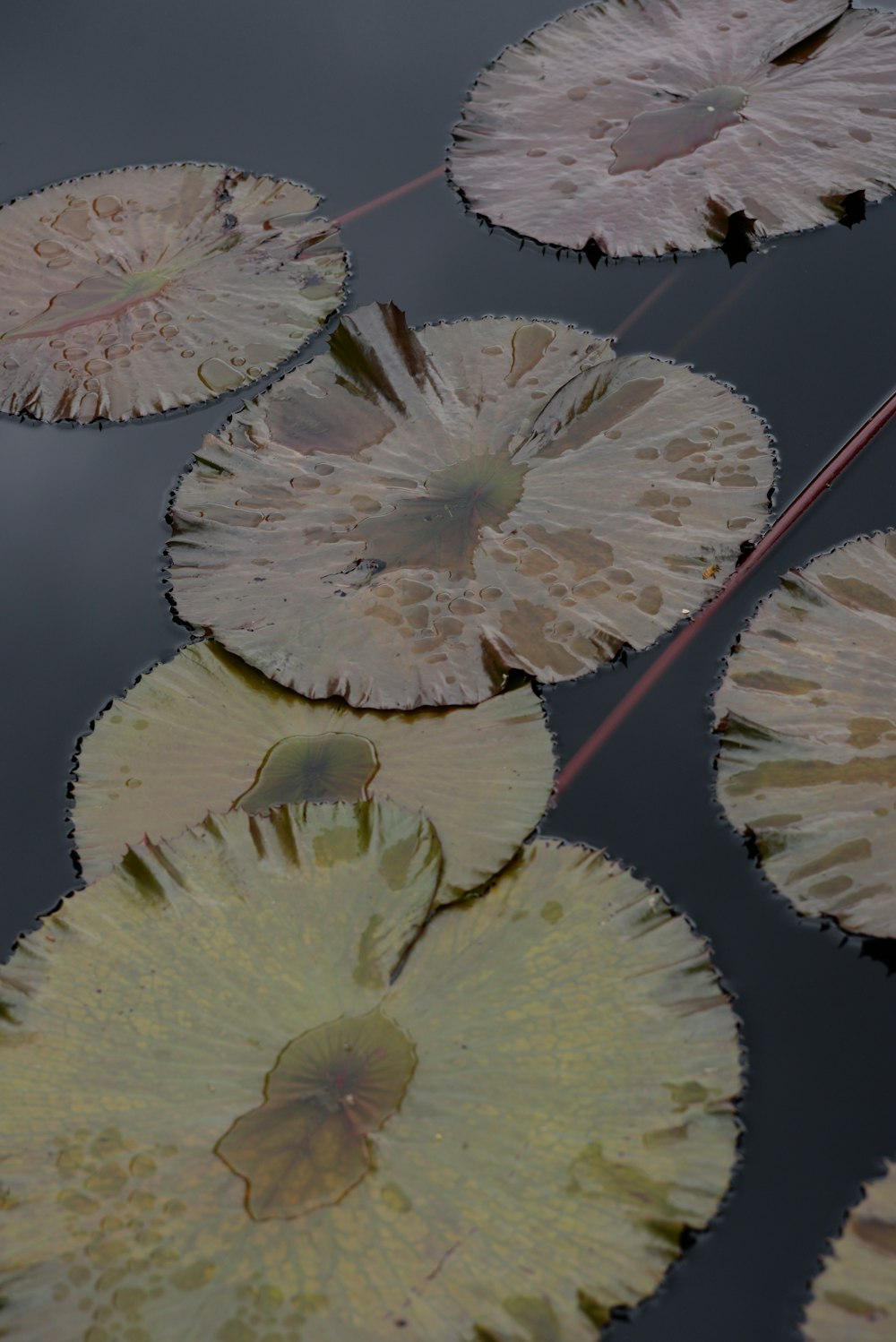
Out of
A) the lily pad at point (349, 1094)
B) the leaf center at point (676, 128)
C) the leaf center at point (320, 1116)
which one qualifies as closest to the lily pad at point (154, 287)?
the leaf center at point (676, 128)

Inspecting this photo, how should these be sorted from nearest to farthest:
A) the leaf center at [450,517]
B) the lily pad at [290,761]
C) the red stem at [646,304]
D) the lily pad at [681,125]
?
the lily pad at [290,761] < the leaf center at [450,517] < the red stem at [646,304] < the lily pad at [681,125]

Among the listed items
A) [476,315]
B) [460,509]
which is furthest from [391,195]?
[460,509]

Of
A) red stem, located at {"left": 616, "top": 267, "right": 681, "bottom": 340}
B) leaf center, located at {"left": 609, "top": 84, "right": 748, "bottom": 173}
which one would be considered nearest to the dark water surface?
red stem, located at {"left": 616, "top": 267, "right": 681, "bottom": 340}

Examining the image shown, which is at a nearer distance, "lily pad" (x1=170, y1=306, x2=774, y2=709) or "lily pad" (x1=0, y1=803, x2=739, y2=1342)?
"lily pad" (x1=0, y1=803, x2=739, y2=1342)

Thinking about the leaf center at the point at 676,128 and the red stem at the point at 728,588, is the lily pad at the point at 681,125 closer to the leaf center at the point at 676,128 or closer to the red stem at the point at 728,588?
the leaf center at the point at 676,128

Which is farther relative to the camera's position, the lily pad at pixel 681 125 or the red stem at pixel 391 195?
the red stem at pixel 391 195

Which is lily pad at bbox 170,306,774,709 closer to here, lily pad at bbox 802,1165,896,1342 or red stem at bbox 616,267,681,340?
red stem at bbox 616,267,681,340
